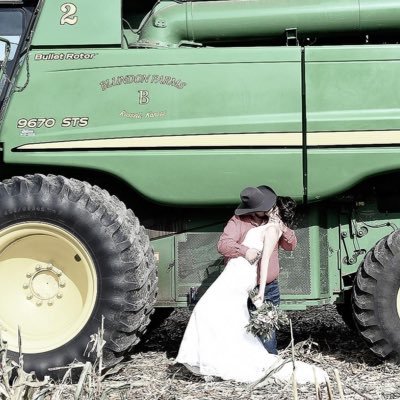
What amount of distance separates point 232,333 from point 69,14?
8.65ft

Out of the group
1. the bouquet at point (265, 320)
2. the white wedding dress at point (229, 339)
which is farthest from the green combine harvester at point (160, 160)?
the bouquet at point (265, 320)

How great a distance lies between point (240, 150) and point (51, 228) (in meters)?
1.45

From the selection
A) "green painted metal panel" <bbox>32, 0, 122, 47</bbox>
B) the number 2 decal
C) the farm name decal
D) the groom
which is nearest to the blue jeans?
the groom

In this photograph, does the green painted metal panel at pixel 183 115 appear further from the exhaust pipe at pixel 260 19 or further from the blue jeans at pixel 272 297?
the blue jeans at pixel 272 297

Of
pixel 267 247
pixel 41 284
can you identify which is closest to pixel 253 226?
pixel 267 247

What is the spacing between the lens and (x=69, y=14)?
6.53 meters

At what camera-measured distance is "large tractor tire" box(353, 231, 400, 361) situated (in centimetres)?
622

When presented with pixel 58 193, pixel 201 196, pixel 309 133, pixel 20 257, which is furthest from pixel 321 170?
pixel 20 257

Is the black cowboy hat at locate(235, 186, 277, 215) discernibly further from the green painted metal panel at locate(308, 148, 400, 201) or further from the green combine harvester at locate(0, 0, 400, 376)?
the green painted metal panel at locate(308, 148, 400, 201)

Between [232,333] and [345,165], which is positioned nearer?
[232,333]

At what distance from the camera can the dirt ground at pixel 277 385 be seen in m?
5.57

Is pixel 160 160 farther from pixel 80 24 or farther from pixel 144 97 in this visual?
pixel 80 24

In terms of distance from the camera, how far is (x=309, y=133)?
6258 millimetres

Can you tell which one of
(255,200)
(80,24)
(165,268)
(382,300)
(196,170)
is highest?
(80,24)
